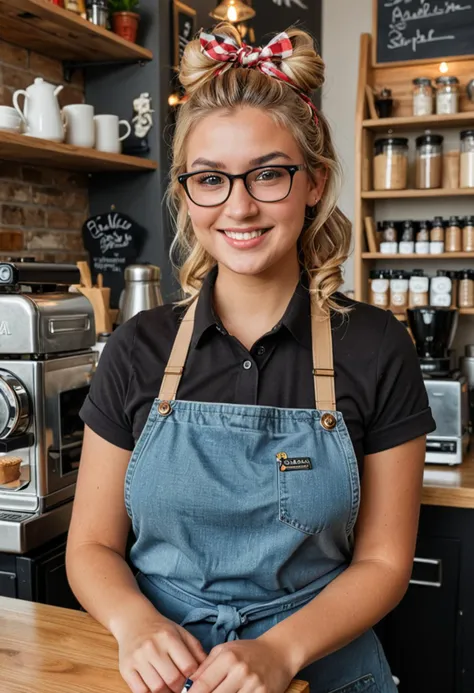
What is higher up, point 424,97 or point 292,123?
point 424,97

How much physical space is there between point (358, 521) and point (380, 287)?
2465mm

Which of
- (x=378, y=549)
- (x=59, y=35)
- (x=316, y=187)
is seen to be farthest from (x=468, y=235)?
(x=378, y=549)

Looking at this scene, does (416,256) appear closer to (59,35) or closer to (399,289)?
(399,289)

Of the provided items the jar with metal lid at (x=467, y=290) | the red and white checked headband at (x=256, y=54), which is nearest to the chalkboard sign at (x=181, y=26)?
the jar with metal lid at (x=467, y=290)

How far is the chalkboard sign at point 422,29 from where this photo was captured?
3609 millimetres

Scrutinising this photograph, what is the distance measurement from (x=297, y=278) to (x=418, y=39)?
276cm

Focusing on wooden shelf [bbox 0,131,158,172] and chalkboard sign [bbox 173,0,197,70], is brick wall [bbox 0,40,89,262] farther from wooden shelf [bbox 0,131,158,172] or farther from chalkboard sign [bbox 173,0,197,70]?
chalkboard sign [bbox 173,0,197,70]

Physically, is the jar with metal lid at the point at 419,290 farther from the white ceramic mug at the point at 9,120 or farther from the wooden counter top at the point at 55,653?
the wooden counter top at the point at 55,653

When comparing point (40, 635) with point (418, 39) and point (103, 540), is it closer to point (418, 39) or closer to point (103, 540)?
point (103, 540)

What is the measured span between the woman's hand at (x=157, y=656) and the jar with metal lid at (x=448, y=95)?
3036mm

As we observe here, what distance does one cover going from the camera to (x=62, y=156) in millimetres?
2508

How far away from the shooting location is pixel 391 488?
126 cm

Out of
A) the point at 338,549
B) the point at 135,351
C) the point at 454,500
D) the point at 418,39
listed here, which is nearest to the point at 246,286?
the point at 135,351

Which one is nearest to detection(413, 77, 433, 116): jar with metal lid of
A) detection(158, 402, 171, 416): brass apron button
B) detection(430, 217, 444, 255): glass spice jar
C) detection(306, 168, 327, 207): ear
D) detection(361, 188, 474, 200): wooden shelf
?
detection(361, 188, 474, 200): wooden shelf
